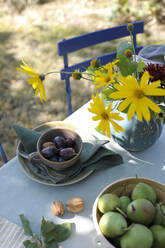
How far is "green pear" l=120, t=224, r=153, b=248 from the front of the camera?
22.1 inches

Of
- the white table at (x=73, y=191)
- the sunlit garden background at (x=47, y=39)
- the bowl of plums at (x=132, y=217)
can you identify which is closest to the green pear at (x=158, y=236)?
the bowl of plums at (x=132, y=217)

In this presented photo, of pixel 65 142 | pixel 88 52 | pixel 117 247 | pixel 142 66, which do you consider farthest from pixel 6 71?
pixel 117 247

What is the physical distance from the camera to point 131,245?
56cm

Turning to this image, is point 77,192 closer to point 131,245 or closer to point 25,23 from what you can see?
point 131,245

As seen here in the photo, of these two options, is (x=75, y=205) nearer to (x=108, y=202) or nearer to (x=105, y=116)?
(x=108, y=202)

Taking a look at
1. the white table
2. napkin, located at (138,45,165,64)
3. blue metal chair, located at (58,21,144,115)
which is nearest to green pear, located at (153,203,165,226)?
the white table

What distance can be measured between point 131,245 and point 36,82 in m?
0.48

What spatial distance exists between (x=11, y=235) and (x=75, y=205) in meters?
0.19

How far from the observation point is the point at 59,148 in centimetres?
85

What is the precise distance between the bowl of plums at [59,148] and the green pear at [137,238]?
289mm

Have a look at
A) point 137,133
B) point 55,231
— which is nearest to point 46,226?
point 55,231

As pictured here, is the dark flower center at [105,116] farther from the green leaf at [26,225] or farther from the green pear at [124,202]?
the green leaf at [26,225]

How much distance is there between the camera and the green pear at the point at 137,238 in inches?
22.1

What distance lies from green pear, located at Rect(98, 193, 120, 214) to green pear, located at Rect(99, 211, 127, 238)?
16 millimetres
